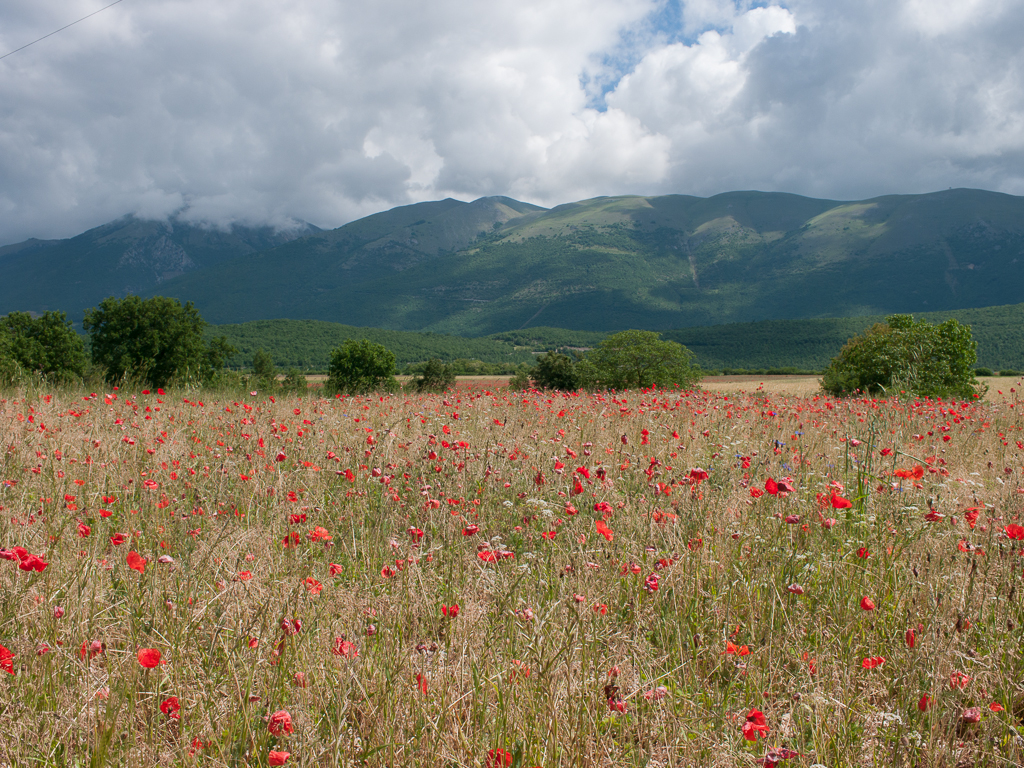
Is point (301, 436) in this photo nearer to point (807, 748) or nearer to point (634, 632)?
point (634, 632)

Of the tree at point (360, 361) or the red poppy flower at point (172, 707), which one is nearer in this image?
the red poppy flower at point (172, 707)

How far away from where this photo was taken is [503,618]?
2242mm

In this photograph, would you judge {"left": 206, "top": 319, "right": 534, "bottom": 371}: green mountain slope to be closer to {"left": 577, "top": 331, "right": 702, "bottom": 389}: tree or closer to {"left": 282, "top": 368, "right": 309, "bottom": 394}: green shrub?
{"left": 577, "top": 331, "right": 702, "bottom": 389}: tree

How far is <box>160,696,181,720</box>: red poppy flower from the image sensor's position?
1.64 metres

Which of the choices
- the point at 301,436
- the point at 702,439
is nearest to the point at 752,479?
the point at 702,439

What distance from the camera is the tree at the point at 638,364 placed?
33.1 metres

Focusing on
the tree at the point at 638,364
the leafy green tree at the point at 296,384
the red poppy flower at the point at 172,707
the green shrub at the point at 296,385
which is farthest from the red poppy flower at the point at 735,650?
the tree at the point at 638,364

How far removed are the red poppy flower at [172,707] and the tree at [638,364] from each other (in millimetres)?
30619

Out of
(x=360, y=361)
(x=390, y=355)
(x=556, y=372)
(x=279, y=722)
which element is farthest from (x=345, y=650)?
(x=360, y=361)

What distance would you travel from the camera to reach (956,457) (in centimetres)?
512

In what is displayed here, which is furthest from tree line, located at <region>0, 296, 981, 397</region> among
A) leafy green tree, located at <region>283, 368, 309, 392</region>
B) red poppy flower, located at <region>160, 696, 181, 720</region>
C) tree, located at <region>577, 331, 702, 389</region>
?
red poppy flower, located at <region>160, 696, 181, 720</region>

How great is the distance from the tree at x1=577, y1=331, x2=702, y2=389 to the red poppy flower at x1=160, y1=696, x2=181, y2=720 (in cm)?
3062

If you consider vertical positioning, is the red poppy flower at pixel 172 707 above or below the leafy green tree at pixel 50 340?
below

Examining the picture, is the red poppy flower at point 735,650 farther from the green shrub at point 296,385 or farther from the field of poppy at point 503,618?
the green shrub at point 296,385
